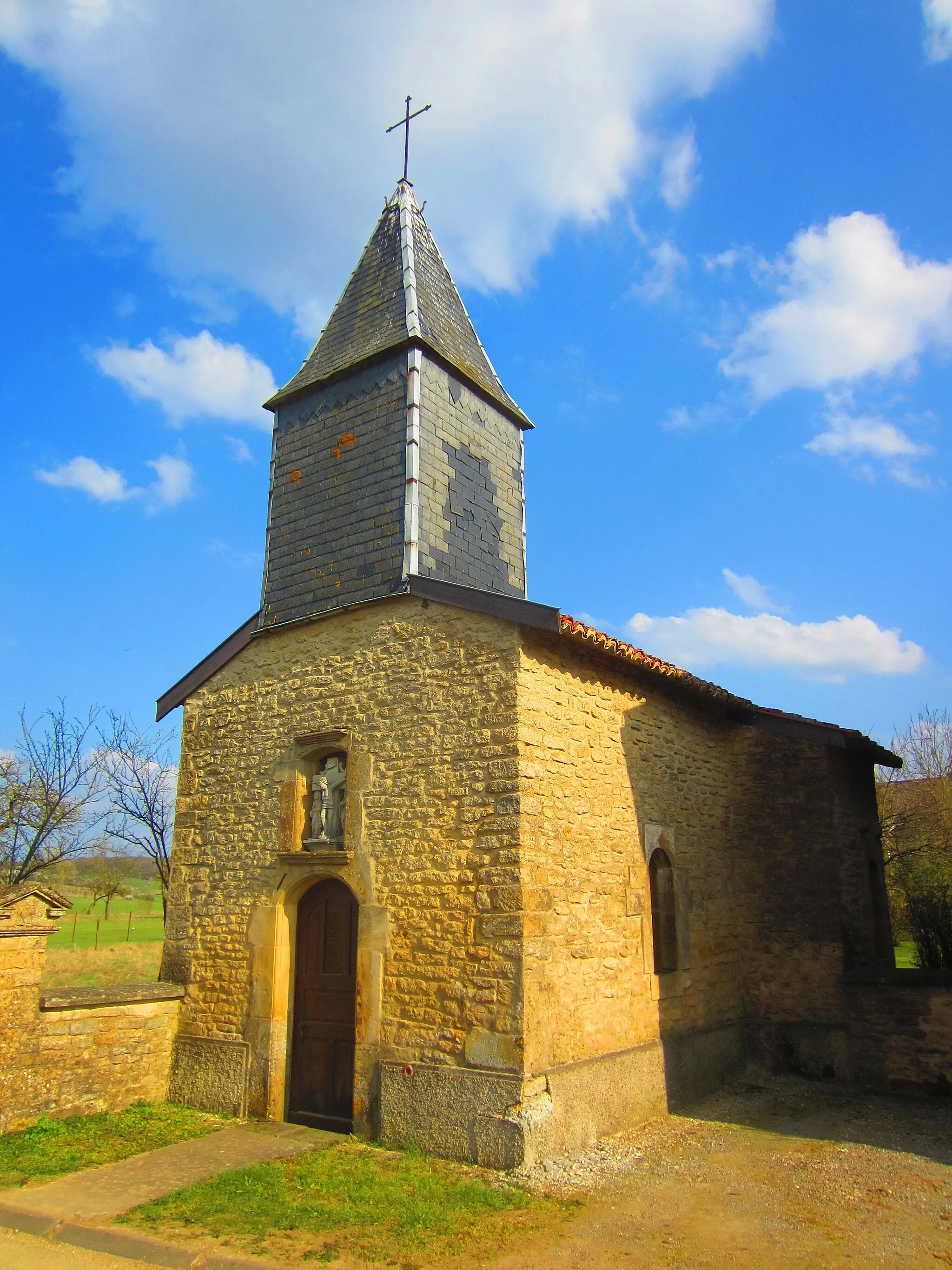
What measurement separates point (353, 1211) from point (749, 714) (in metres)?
7.20

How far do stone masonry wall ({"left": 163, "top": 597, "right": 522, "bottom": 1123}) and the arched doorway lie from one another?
0.52 feet

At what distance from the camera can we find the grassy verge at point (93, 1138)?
6422 millimetres

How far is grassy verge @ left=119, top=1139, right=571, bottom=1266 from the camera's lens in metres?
4.98

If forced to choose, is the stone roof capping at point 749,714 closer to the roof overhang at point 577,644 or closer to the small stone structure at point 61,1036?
the roof overhang at point 577,644

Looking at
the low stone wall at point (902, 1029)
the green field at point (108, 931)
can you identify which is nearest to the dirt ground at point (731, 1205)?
the low stone wall at point (902, 1029)

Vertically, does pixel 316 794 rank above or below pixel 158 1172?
above

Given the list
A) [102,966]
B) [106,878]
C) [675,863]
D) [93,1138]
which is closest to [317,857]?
[93,1138]

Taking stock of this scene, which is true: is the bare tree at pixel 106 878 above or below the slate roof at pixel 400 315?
below

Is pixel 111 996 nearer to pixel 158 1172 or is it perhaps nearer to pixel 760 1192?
pixel 158 1172

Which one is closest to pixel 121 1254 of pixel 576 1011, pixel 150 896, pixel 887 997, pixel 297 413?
pixel 576 1011

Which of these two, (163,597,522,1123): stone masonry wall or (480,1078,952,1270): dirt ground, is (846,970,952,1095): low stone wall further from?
(163,597,522,1123): stone masonry wall

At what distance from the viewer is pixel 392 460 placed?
9.01m

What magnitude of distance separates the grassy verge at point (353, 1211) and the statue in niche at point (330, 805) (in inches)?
105

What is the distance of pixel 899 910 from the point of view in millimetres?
17734
